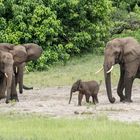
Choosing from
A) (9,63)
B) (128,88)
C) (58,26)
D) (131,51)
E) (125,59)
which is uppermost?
(131,51)

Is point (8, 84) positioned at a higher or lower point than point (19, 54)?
lower

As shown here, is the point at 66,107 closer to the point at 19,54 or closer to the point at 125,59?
the point at 125,59

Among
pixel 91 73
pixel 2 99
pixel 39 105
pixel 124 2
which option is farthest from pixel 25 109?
pixel 124 2

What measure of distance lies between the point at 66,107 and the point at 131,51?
273 centimetres

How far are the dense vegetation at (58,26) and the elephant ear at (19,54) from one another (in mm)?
8932

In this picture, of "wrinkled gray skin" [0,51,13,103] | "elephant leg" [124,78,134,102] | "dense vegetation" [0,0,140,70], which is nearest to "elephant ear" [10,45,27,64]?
"wrinkled gray skin" [0,51,13,103]

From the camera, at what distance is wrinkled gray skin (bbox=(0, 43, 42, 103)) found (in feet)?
67.1

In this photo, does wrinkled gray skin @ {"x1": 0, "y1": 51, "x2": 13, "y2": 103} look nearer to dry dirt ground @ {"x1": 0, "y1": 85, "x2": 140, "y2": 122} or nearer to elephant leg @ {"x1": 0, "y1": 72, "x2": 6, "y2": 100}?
elephant leg @ {"x1": 0, "y1": 72, "x2": 6, "y2": 100}

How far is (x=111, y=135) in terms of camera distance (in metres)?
13.2

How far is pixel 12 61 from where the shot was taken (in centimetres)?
2056

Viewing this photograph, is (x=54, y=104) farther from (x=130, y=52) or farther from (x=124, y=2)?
(x=124, y=2)

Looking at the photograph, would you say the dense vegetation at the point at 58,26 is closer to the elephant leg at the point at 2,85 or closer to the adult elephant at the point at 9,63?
the adult elephant at the point at 9,63

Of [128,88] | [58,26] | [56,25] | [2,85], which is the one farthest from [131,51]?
[58,26]

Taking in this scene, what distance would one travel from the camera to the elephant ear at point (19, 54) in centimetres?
2161
